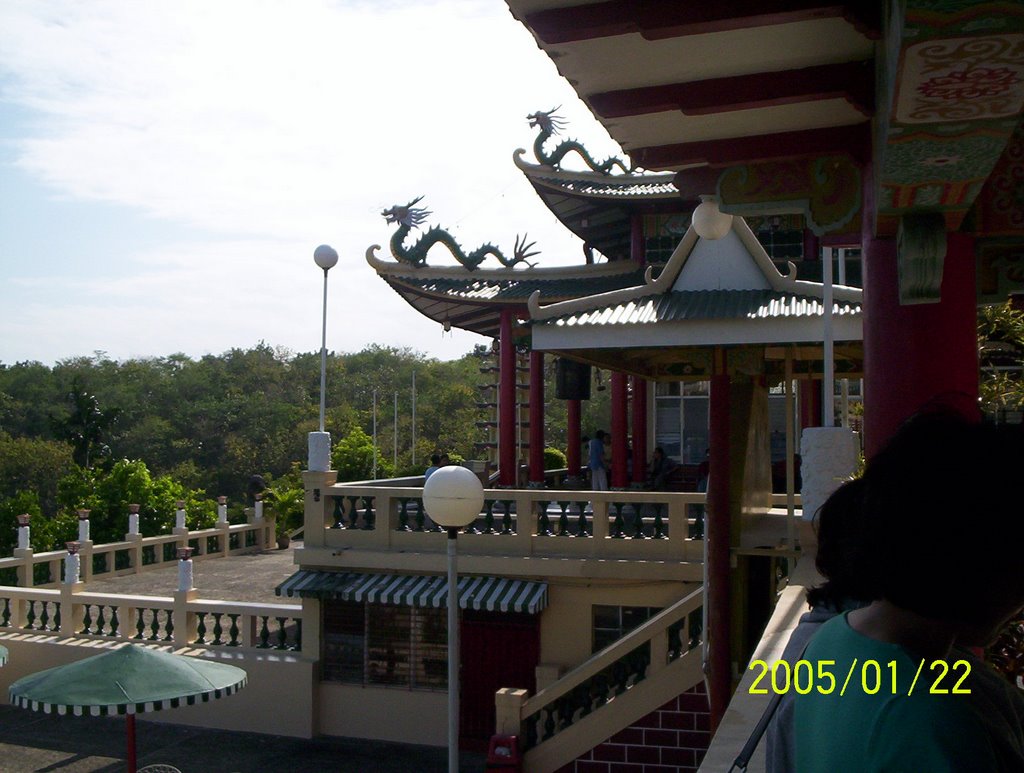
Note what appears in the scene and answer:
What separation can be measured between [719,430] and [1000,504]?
7.98m

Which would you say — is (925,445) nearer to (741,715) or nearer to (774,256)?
(741,715)

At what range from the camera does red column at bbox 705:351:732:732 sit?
804 centimetres

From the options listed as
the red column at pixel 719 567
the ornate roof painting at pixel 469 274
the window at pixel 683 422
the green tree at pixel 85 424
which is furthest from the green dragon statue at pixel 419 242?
the green tree at pixel 85 424

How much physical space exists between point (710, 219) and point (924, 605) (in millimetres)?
4357

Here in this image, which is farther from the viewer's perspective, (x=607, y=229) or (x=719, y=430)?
(x=607, y=229)

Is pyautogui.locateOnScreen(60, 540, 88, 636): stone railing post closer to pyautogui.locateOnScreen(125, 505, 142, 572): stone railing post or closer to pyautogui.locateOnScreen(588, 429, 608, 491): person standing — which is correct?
pyautogui.locateOnScreen(125, 505, 142, 572): stone railing post

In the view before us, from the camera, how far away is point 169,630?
13.4 meters

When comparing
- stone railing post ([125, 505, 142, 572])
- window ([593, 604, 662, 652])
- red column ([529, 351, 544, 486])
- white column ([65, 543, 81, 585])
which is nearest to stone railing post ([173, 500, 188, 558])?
stone railing post ([125, 505, 142, 572])

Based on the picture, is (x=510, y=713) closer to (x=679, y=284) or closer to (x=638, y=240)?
(x=679, y=284)

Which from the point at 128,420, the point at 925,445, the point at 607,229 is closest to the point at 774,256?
the point at 607,229

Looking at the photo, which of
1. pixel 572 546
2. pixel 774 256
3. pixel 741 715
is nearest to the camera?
pixel 741 715

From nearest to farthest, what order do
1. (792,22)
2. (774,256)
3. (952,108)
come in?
(952,108) < (792,22) < (774,256)

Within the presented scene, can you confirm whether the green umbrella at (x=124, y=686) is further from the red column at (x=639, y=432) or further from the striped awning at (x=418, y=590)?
the red column at (x=639, y=432)

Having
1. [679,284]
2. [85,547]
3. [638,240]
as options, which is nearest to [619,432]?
[638,240]
